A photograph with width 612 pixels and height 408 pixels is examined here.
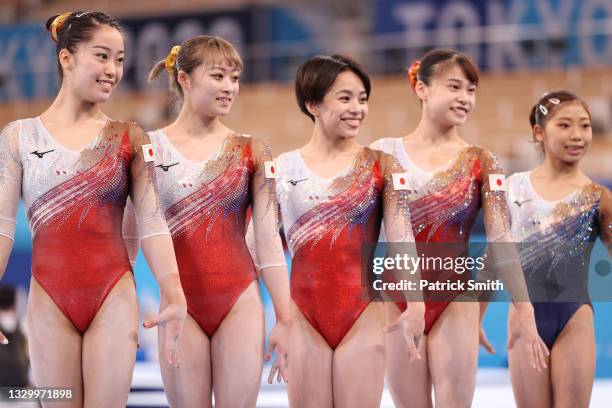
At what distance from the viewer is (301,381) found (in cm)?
363

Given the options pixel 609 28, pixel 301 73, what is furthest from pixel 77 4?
pixel 301 73

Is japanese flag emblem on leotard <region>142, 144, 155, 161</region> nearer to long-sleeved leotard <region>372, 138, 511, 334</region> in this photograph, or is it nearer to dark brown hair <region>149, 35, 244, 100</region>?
dark brown hair <region>149, 35, 244, 100</region>

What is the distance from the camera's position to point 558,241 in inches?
168

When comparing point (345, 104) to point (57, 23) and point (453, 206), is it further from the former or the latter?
point (57, 23)

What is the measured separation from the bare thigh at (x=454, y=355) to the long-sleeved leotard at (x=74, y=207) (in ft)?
4.13

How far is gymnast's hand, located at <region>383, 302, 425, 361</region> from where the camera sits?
3623mm

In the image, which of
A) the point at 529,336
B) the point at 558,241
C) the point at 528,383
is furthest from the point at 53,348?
the point at 558,241

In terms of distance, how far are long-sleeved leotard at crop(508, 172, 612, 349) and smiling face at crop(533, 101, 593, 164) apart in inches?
7.0

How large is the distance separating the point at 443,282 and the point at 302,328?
0.68 metres

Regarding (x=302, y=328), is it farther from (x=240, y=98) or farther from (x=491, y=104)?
(x=240, y=98)

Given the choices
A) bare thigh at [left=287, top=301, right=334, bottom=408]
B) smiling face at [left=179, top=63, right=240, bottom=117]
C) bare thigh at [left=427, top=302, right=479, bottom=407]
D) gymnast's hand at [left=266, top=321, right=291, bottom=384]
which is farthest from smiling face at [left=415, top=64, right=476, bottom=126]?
gymnast's hand at [left=266, top=321, right=291, bottom=384]

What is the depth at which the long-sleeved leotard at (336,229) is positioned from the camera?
371 cm

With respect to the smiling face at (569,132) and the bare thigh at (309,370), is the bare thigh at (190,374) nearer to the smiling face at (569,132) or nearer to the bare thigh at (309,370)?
the bare thigh at (309,370)

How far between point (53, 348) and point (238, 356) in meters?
0.67
